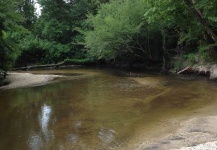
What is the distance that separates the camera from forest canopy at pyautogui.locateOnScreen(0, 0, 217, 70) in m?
16.2

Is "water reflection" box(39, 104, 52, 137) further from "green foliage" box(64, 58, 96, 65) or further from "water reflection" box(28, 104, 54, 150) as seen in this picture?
"green foliage" box(64, 58, 96, 65)

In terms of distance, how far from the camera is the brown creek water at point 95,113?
24.3ft

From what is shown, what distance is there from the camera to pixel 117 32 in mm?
22922

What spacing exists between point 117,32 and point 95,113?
13853mm

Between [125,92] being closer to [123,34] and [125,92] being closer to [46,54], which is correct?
[123,34]

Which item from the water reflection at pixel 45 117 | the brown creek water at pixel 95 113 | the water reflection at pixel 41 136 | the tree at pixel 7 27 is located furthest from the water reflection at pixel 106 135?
the tree at pixel 7 27

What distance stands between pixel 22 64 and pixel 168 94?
1042 inches

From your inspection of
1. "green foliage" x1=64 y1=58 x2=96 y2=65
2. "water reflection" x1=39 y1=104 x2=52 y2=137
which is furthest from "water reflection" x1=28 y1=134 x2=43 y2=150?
"green foliage" x1=64 y1=58 x2=96 y2=65

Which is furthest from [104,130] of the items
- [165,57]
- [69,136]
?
[165,57]

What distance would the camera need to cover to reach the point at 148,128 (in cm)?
807

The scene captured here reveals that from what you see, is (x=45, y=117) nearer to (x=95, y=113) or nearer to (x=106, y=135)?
(x=95, y=113)

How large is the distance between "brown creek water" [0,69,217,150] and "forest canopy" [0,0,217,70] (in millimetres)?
4031

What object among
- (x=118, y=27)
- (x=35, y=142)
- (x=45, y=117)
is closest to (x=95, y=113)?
(x=45, y=117)

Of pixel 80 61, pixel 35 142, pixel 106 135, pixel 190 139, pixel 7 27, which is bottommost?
pixel 35 142
